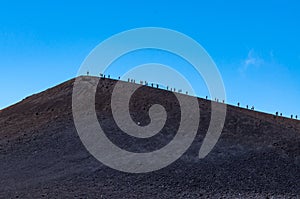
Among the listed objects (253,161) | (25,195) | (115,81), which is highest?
(115,81)

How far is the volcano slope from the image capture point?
84.9ft

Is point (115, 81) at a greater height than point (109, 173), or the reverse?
point (115, 81)

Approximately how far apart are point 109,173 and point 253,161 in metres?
9.11

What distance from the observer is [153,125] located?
3512cm

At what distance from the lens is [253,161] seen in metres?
30.8

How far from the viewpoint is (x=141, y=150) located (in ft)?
103

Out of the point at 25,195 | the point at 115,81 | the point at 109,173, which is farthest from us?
the point at 115,81

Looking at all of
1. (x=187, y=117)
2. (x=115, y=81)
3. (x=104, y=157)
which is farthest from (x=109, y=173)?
(x=115, y=81)

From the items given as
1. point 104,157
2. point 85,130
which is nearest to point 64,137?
point 85,130

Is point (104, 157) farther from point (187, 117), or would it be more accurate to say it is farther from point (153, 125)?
point (187, 117)

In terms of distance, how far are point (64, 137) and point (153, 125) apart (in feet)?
20.3

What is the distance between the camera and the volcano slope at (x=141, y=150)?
25.9 meters

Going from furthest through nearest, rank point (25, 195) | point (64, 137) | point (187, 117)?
point (187, 117) → point (64, 137) → point (25, 195)

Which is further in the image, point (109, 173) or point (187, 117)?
point (187, 117)
